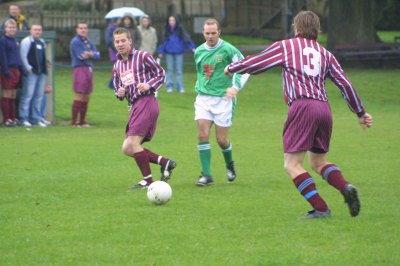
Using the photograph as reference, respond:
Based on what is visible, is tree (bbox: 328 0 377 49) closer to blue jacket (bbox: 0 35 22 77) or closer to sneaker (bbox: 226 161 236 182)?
blue jacket (bbox: 0 35 22 77)

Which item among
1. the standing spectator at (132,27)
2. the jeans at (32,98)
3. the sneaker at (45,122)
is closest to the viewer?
the jeans at (32,98)

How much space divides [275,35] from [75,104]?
88.4 ft

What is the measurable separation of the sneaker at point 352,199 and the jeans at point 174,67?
1672 centimetres

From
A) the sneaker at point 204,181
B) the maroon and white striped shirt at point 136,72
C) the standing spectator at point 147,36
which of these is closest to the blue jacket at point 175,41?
the standing spectator at point 147,36

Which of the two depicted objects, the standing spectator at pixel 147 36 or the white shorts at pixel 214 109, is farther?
the standing spectator at pixel 147 36

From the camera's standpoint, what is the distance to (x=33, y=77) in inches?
737

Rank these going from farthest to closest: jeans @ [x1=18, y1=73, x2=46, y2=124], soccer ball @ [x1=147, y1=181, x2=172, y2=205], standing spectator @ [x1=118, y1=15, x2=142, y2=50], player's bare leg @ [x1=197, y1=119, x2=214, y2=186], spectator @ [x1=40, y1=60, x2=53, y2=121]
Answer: standing spectator @ [x1=118, y1=15, x2=142, y2=50] → spectator @ [x1=40, y1=60, x2=53, y2=121] → jeans @ [x1=18, y1=73, x2=46, y2=124] → player's bare leg @ [x1=197, y1=119, x2=214, y2=186] → soccer ball @ [x1=147, y1=181, x2=172, y2=205]

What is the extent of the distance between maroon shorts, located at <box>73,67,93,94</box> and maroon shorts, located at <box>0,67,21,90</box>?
1191mm

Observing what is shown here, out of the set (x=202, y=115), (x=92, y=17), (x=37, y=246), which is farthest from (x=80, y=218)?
(x=92, y=17)

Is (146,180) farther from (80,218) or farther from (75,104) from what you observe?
(75,104)

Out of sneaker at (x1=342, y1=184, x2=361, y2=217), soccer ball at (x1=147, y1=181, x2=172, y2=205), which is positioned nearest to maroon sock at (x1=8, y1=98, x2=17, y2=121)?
soccer ball at (x1=147, y1=181, x2=172, y2=205)

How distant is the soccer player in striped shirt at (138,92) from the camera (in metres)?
10.4

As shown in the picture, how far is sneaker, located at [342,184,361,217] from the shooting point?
7.91m

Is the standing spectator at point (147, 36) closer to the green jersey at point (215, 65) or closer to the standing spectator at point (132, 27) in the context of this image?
the standing spectator at point (132, 27)
